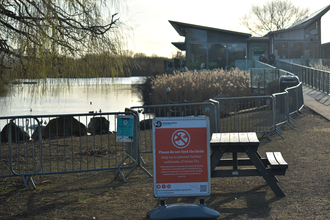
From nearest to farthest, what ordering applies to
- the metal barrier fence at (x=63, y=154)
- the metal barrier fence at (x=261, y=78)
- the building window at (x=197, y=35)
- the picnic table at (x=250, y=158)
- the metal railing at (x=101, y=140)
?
1. the picnic table at (x=250, y=158)
2. the metal barrier fence at (x=63, y=154)
3. the metal railing at (x=101, y=140)
4. the metal barrier fence at (x=261, y=78)
5. the building window at (x=197, y=35)

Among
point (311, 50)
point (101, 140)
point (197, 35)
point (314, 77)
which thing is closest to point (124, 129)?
point (101, 140)

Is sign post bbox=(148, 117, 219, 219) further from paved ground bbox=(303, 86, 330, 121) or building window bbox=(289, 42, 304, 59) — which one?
building window bbox=(289, 42, 304, 59)

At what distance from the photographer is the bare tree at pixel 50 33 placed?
18.5 feet

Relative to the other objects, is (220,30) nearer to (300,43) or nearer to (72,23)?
(300,43)

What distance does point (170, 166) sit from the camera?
4.94 m

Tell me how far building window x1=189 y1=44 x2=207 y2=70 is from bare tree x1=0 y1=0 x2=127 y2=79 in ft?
118

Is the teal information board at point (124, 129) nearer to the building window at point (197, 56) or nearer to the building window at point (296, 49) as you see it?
the building window at point (197, 56)

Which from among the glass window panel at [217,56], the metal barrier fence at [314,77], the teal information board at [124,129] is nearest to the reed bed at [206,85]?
the metal barrier fence at [314,77]

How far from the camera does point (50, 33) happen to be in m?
5.70

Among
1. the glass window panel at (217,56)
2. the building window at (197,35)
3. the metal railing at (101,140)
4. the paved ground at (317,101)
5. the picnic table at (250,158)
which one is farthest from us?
the building window at (197,35)

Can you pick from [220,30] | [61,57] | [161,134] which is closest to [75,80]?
[61,57]

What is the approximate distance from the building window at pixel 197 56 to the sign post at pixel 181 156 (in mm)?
37368

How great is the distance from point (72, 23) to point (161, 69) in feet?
137

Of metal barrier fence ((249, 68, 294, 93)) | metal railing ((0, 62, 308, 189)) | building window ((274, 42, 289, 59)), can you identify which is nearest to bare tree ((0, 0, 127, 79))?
metal railing ((0, 62, 308, 189))
